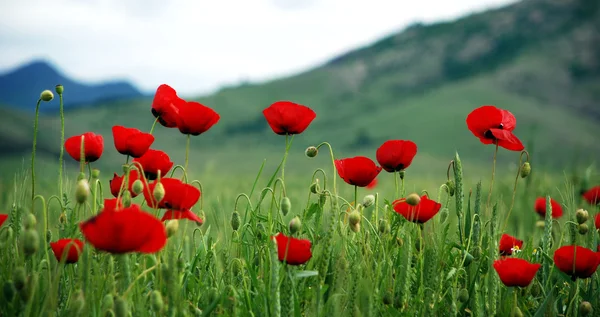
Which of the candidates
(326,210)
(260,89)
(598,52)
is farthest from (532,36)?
(326,210)

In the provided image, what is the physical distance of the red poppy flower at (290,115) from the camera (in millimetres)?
1349

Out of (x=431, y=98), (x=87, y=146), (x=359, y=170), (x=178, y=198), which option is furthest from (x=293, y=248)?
(x=431, y=98)

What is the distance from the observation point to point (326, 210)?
1.60m

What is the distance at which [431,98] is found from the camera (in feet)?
126

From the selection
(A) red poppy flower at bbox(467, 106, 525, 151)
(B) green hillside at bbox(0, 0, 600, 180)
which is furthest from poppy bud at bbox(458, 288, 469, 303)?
(B) green hillside at bbox(0, 0, 600, 180)

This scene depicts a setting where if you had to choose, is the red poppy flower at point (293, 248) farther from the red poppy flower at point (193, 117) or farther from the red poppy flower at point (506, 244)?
the red poppy flower at point (506, 244)

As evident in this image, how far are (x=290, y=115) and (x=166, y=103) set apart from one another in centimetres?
34

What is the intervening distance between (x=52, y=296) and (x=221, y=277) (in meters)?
0.48

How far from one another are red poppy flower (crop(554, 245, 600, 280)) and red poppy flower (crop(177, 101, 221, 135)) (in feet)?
3.06

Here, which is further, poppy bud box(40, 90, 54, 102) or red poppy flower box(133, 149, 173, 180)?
red poppy flower box(133, 149, 173, 180)

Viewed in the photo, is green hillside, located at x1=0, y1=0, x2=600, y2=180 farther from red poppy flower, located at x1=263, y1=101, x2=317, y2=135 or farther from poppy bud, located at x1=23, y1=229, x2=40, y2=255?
poppy bud, located at x1=23, y1=229, x2=40, y2=255

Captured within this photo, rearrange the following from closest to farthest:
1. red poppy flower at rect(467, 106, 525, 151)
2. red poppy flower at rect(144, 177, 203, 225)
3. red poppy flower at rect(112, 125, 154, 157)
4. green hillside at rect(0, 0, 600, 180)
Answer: red poppy flower at rect(144, 177, 203, 225)
red poppy flower at rect(112, 125, 154, 157)
red poppy flower at rect(467, 106, 525, 151)
green hillside at rect(0, 0, 600, 180)

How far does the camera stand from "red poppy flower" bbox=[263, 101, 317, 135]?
1.35 meters

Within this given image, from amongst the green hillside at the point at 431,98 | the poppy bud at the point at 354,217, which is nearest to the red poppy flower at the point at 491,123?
the poppy bud at the point at 354,217
